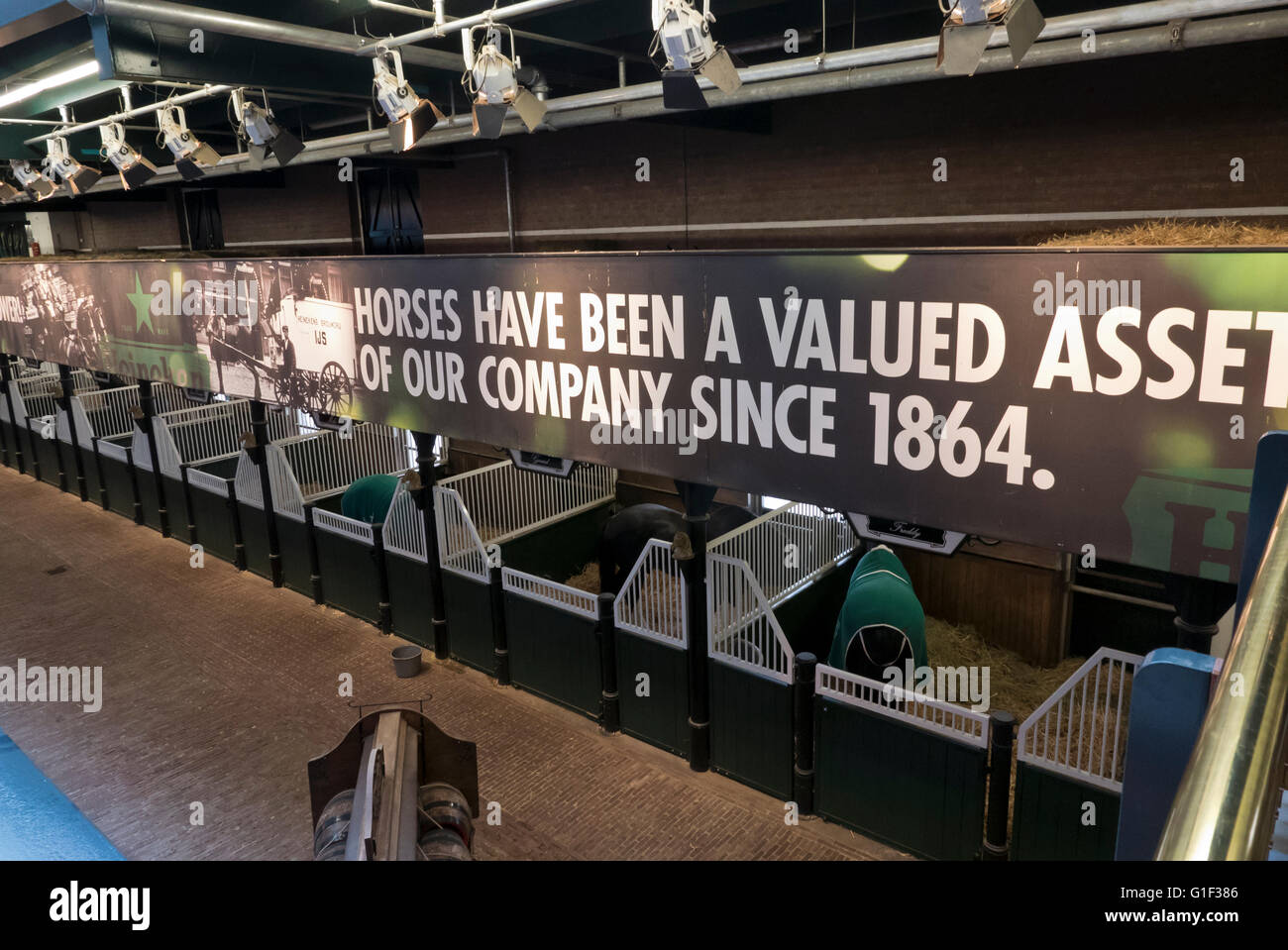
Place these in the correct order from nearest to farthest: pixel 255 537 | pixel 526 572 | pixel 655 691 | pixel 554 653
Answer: pixel 655 691
pixel 554 653
pixel 526 572
pixel 255 537

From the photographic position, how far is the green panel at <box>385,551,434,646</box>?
10.7 m

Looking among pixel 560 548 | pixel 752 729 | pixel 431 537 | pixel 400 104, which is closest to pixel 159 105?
pixel 400 104

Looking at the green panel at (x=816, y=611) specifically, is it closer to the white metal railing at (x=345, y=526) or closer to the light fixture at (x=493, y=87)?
the light fixture at (x=493, y=87)

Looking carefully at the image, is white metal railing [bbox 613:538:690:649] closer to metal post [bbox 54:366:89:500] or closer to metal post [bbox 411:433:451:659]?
metal post [bbox 411:433:451:659]

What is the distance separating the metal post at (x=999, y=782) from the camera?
6297 mm

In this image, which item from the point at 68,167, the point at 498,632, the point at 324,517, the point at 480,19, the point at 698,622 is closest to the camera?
the point at 480,19

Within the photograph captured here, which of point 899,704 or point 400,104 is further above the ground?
point 400,104

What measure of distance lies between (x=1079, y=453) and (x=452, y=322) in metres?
5.33

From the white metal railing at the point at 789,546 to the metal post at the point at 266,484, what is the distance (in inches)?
245

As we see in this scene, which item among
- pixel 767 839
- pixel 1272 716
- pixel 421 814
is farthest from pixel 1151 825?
pixel 767 839

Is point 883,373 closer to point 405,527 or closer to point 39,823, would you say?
point 405,527

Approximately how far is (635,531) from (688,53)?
580 centimetres

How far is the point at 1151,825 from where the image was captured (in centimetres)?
200

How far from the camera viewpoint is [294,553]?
12.6m
